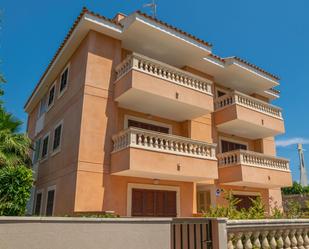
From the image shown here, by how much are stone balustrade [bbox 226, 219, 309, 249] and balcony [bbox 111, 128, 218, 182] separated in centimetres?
584

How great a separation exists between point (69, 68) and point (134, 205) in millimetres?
7991

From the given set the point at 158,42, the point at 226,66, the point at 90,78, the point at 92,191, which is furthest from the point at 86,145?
the point at 226,66

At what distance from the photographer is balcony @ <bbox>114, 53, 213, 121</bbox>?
13.0 m

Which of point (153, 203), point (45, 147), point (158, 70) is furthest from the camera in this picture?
A: point (45, 147)

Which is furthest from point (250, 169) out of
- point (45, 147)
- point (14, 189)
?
point (45, 147)

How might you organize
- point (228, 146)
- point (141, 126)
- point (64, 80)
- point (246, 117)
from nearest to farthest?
point (141, 126), point (64, 80), point (246, 117), point (228, 146)

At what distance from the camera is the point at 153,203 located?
13.6 metres

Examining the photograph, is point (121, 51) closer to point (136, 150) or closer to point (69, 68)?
point (69, 68)

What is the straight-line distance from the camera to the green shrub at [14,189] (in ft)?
30.2

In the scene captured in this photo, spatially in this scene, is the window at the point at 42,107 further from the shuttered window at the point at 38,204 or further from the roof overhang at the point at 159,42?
the roof overhang at the point at 159,42

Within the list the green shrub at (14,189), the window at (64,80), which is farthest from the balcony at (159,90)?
the green shrub at (14,189)

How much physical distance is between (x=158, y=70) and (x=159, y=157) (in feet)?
14.0

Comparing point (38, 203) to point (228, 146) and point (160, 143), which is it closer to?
point (160, 143)

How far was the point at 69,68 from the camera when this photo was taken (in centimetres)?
1563
